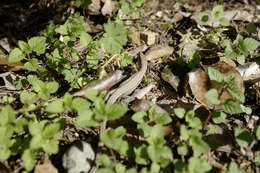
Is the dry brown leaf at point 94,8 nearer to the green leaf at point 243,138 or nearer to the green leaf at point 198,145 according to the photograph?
the green leaf at point 198,145

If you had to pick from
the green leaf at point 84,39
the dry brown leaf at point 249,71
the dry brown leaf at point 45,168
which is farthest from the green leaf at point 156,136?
the dry brown leaf at point 249,71

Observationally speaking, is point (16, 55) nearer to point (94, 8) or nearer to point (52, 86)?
point (52, 86)

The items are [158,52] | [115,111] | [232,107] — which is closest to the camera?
[115,111]

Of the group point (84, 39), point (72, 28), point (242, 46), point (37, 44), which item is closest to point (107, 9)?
point (72, 28)

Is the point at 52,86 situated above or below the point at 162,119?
above

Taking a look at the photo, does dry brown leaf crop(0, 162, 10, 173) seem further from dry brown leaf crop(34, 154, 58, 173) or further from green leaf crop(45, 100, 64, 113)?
green leaf crop(45, 100, 64, 113)

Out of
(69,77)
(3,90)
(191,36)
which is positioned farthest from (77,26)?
(191,36)

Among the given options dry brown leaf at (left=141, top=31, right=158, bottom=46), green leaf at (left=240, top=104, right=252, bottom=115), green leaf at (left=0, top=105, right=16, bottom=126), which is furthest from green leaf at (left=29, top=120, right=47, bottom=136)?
green leaf at (left=240, top=104, right=252, bottom=115)
